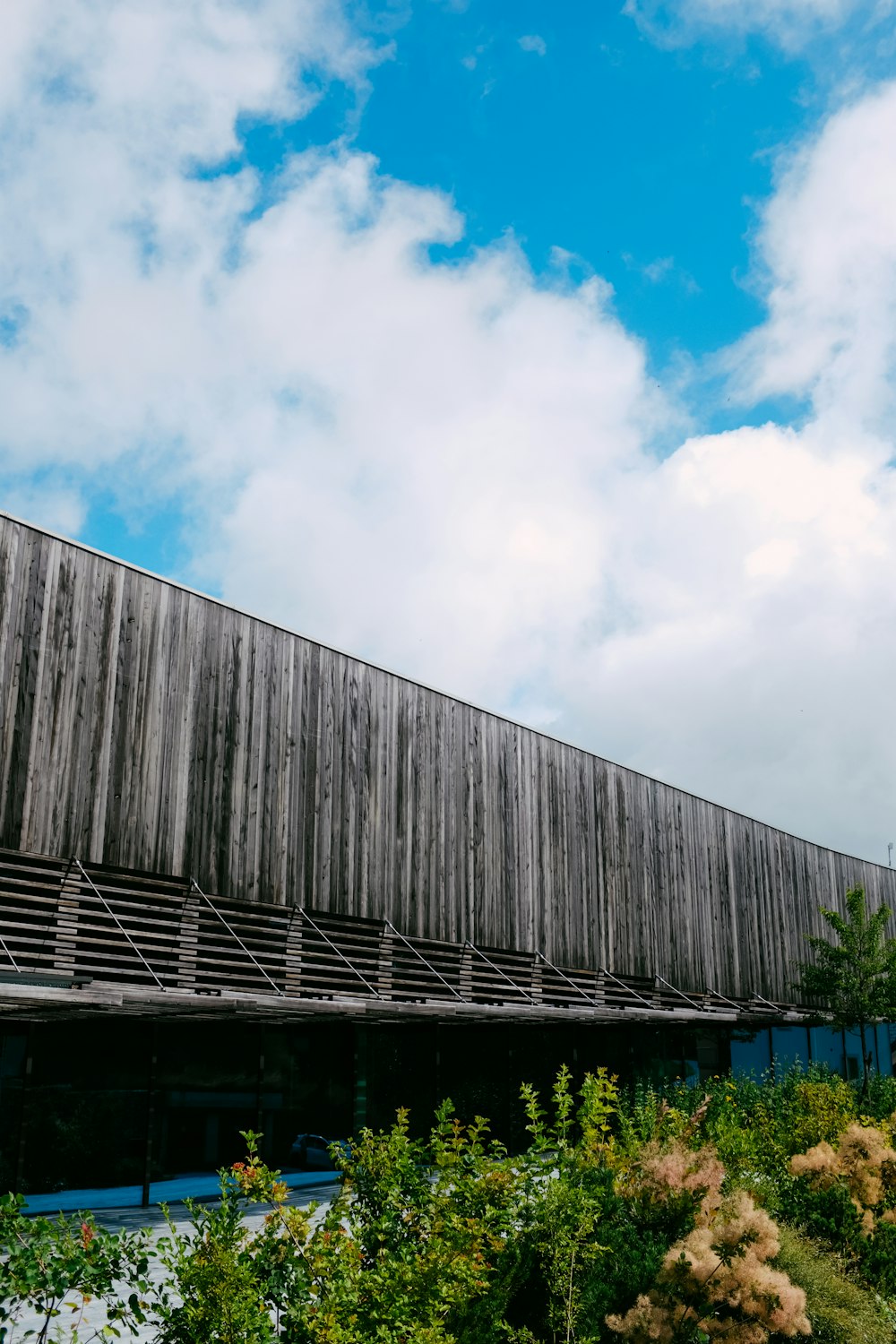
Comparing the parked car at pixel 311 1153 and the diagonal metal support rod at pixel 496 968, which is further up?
the diagonal metal support rod at pixel 496 968

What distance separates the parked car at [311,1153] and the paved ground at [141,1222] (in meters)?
0.16

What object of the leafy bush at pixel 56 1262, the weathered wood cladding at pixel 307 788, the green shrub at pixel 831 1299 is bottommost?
the green shrub at pixel 831 1299

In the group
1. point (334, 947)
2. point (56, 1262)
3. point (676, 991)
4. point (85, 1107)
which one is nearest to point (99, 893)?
point (85, 1107)

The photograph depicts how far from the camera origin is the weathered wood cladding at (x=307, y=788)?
14.5 metres

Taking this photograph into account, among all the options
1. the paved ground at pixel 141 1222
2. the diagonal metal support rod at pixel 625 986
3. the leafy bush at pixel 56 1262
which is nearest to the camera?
the leafy bush at pixel 56 1262

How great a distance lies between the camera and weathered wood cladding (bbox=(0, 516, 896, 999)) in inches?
571

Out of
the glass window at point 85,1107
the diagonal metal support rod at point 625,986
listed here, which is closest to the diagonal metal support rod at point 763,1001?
the diagonal metal support rod at point 625,986

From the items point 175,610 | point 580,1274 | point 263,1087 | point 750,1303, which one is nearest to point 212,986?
point 263,1087

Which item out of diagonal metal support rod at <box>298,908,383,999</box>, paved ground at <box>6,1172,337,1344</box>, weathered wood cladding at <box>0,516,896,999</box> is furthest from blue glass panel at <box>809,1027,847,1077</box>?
paved ground at <box>6,1172,337,1344</box>

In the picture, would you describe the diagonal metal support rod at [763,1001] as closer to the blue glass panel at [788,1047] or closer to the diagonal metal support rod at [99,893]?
the blue glass panel at [788,1047]

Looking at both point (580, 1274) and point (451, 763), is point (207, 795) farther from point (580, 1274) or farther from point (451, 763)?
point (580, 1274)

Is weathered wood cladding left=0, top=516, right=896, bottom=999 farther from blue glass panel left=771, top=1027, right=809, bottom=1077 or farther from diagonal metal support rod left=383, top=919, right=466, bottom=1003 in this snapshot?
blue glass panel left=771, top=1027, right=809, bottom=1077

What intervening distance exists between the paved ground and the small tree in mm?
15952

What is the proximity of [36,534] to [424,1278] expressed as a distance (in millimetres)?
10917
